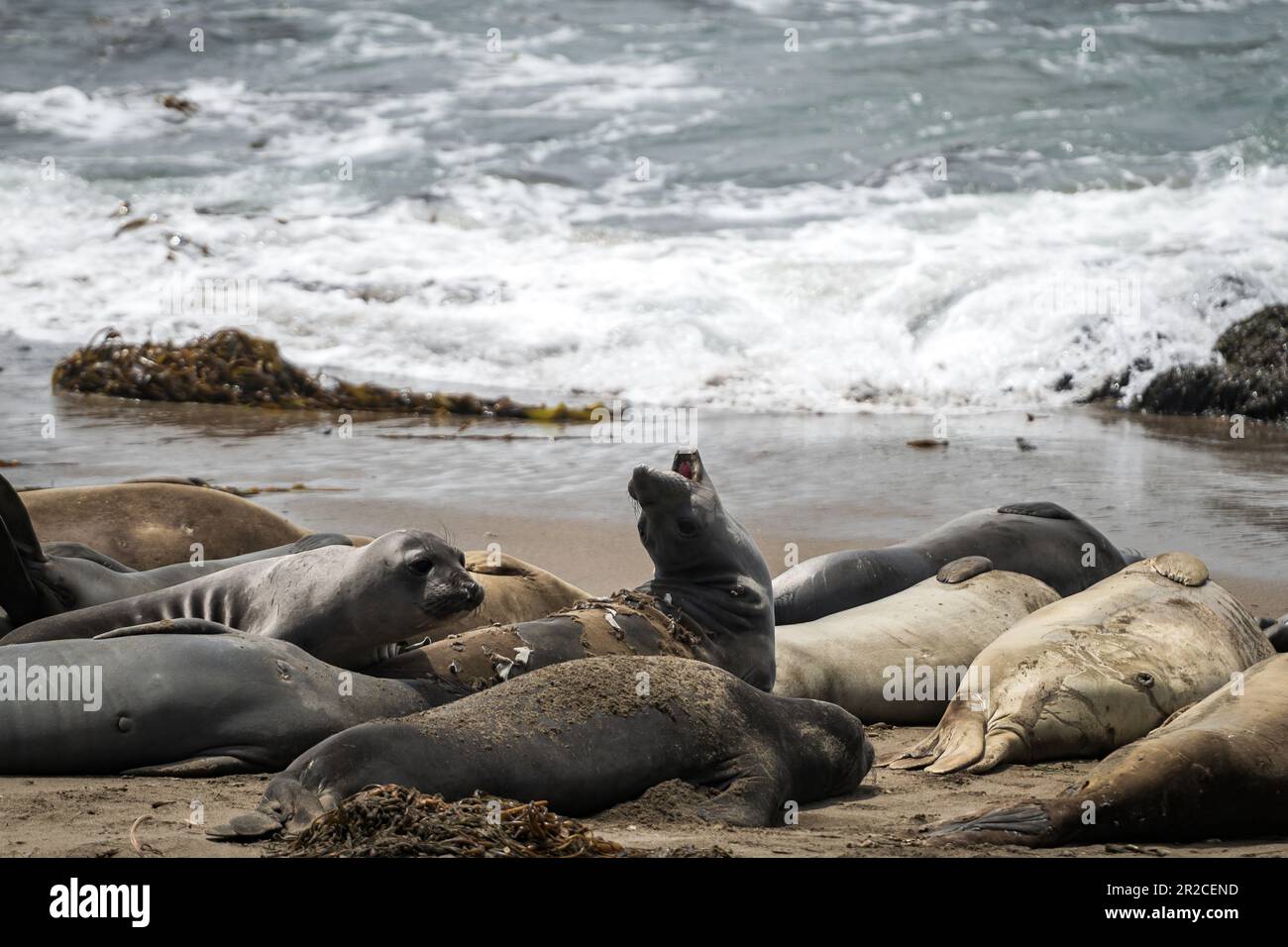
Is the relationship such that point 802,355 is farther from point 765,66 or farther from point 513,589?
point 765,66

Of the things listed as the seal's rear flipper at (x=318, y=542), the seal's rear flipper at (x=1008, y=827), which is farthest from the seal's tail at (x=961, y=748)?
the seal's rear flipper at (x=318, y=542)

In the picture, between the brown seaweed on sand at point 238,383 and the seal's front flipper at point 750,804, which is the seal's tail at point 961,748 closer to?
the seal's front flipper at point 750,804

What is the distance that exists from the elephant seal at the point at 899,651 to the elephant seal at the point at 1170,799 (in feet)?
5.09

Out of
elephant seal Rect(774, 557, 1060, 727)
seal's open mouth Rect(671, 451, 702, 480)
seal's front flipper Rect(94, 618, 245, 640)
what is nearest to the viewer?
seal's front flipper Rect(94, 618, 245, 640)

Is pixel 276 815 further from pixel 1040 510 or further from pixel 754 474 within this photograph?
pixel 754 474

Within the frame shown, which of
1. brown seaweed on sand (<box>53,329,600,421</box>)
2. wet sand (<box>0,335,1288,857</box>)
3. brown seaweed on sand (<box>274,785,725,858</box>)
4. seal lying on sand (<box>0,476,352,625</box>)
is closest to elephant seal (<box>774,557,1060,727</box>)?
wet sand (<box>0,335,1288,857</box>)

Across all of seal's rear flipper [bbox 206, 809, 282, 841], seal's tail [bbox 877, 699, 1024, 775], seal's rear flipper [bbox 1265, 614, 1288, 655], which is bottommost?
seal's tail [bbox 877, 699, 1024, 775]

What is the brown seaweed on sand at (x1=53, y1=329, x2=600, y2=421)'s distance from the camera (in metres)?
10.9

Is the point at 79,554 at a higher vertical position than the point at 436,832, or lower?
higher

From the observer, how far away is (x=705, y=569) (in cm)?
523

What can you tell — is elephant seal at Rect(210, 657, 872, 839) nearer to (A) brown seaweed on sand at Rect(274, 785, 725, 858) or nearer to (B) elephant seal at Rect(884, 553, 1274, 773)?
(A) brown seaweed on sand at Rect(274, 785, 725, 858)

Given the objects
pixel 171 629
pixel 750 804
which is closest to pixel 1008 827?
pixel 750 804

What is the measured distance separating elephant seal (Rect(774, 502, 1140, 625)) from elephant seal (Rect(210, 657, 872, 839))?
1.88 metres

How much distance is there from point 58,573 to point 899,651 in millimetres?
2754
